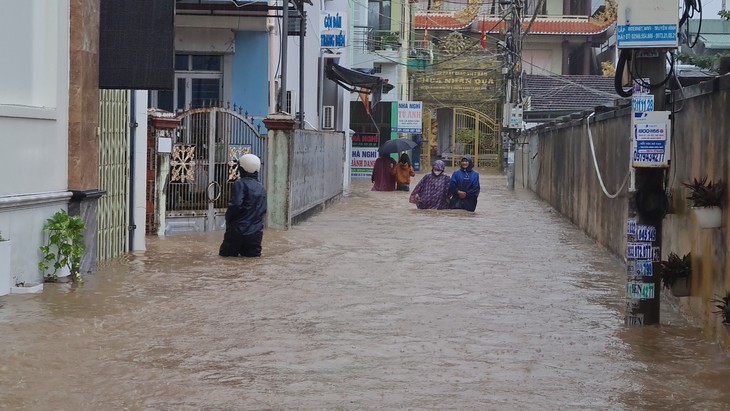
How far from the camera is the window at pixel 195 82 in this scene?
2623cm

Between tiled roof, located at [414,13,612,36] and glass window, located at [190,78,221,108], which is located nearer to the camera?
glass window, located at [190,78,221,108]

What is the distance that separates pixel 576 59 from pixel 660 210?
57360 mm

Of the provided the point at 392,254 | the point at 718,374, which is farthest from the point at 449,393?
the point at 392,254

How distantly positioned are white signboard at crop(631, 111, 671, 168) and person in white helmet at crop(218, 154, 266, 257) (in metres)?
6.70

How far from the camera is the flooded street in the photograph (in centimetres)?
751

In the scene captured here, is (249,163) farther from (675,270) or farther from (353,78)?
(353,78)

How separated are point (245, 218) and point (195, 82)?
11.5m

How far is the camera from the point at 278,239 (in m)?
18.5

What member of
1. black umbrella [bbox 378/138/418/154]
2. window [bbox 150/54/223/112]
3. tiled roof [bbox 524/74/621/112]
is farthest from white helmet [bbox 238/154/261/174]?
tiled roof [bbox 524/74/621/112]

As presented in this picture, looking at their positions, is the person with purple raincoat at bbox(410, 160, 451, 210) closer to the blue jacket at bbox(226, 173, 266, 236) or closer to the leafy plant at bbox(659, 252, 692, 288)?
the blue jacket at bbox(226, 173, 266, 236)

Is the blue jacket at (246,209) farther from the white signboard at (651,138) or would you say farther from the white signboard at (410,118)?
the white signboard at (410,118)

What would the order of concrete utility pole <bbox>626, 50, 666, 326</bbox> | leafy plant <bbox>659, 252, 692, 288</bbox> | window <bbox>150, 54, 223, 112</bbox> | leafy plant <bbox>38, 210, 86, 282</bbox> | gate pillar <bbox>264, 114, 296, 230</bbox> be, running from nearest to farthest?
concrete utility pole <bbox>626, 50, 666, 326</bbox> < leafy plant <bbox>659, 252, 692, 288</bbox> < leafy plant <bbox>38, 210, 86, 282</bbox> < gate pillar <bbox>264, 114, 296, 230</bbox> < window <bbox>150, 54, 223, 112</bbox>

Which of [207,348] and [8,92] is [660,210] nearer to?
[207,348]

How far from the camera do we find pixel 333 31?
29.4 meters
